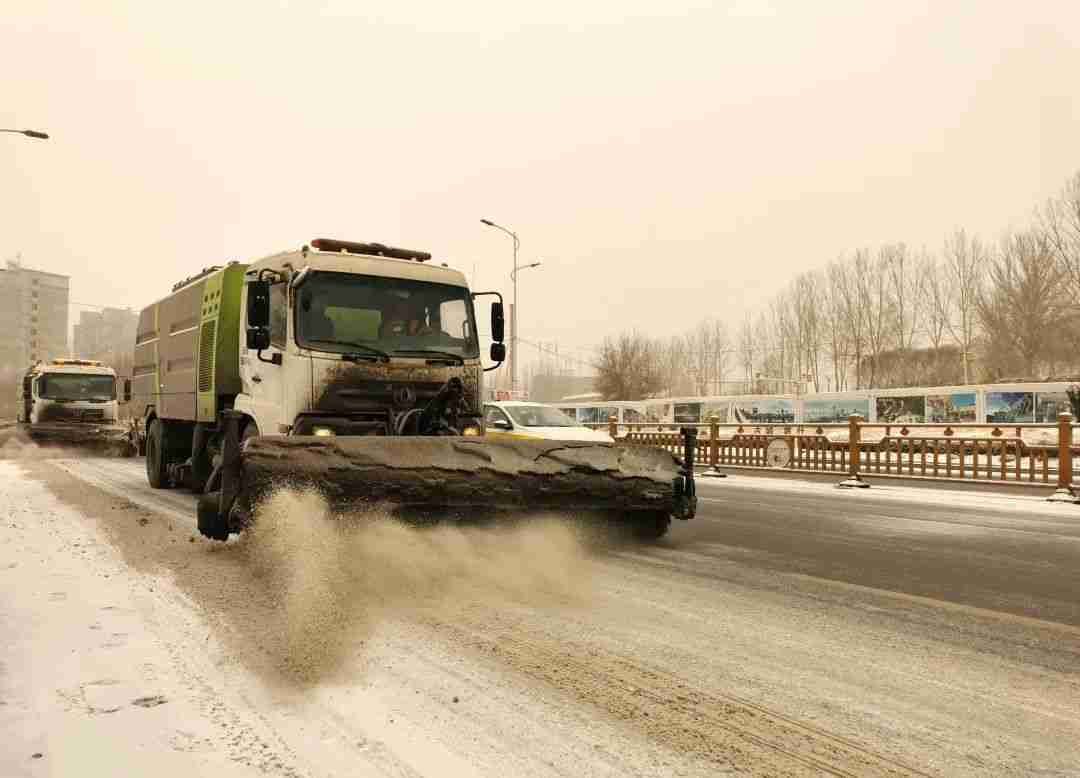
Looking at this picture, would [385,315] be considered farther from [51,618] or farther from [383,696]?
[383,696]

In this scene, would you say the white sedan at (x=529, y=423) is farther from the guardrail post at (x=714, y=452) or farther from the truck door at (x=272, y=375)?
the truck door at (x=272, y=375)

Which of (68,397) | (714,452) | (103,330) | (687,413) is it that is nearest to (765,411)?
(687,413)

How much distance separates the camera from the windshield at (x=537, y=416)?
559 inches

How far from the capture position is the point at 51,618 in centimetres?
461

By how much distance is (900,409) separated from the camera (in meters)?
24.8

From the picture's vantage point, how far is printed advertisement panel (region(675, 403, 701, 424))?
31.7 m

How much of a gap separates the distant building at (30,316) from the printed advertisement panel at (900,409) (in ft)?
393

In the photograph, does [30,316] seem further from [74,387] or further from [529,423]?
[529,423]

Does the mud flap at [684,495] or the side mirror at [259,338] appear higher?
the side mirror at [259,338]

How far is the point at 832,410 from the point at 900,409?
211cm

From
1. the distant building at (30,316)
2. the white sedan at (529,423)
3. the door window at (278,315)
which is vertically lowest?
the white sedan at (529,423)

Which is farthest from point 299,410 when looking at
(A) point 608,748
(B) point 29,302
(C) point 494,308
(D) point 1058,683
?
(B) point 29,302

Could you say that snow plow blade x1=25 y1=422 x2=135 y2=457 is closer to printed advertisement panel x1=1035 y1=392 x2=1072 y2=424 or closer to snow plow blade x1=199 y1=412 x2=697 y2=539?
snow plow blade x1=199 y1=412 x2=697 y2=539

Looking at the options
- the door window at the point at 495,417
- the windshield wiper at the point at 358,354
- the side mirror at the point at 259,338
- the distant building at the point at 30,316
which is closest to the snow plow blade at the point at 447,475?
the side mirror at the point at 259,338
